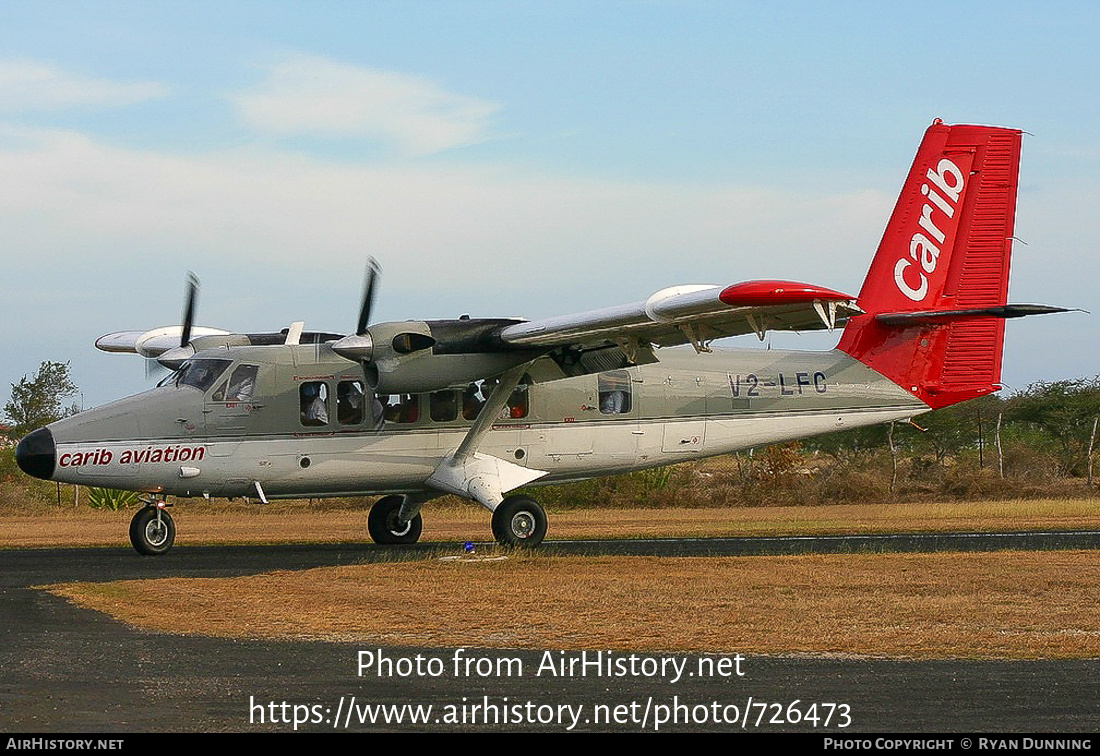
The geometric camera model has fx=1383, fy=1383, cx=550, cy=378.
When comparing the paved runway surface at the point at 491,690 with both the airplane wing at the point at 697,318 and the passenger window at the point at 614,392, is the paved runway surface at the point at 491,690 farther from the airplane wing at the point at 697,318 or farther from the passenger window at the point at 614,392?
the passenger window at the point at 614,392

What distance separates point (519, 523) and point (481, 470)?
1.04 meters

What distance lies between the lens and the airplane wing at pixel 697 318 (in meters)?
16.9

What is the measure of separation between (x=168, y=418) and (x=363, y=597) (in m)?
6.59

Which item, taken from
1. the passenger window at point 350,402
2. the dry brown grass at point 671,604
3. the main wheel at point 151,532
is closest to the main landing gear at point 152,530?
the main wheel at point 151,532

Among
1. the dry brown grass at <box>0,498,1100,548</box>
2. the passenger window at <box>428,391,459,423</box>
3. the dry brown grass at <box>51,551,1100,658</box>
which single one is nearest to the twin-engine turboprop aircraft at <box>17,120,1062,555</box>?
the passenger window at <box>428,391,459,423</box>

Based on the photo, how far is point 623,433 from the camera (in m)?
22.7

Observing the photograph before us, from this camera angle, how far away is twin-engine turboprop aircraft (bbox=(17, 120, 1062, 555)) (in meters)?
19.6

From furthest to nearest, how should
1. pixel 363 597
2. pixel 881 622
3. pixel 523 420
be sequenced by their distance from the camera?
pixel 523 420
pixel 363 597
pixel 881 622

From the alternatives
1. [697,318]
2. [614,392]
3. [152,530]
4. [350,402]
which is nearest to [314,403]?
[350,402]

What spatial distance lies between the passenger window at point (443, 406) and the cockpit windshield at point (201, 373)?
3.22 meters

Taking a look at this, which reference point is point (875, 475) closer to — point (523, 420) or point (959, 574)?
point (523, 420)

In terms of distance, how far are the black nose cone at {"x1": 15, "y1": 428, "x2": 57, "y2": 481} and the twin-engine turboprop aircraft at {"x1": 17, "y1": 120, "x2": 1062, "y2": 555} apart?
39 mm
